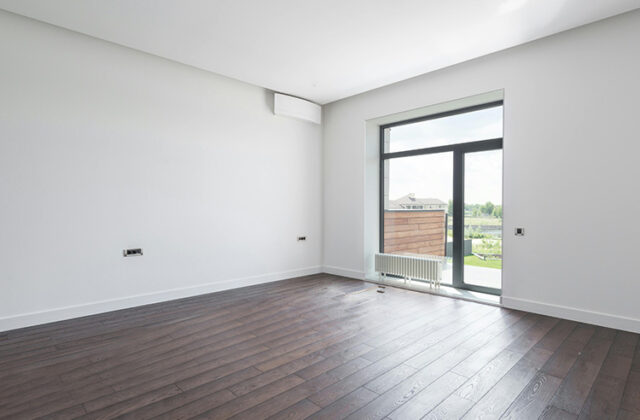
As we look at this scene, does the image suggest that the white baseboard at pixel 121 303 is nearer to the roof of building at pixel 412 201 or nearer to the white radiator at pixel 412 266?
the white radiator at pixel 412 266

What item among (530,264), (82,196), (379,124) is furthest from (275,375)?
(379,124)

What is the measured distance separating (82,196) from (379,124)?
4.48m

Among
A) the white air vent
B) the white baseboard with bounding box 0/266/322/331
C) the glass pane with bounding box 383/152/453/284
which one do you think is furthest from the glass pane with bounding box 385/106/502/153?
the white baseboard with bounding box 0/266/322/331

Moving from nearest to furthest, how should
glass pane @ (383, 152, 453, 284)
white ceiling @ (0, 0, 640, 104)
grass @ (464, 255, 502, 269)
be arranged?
white ceiling @ (0, 0, 640, 104) < grass @ (464, 255, 502, 269) < glass pane @ (383, 152, 453, 284)

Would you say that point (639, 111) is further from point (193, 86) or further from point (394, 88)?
point (193, 86)

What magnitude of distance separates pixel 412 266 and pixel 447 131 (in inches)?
84.1

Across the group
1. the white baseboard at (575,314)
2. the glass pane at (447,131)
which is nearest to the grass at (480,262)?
the white baseboard at (575,314)

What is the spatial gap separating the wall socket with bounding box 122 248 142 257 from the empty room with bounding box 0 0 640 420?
0.07 metres

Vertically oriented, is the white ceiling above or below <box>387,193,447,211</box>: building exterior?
above

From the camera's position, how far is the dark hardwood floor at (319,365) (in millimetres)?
2025

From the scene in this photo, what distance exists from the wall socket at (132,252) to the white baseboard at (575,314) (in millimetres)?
4535

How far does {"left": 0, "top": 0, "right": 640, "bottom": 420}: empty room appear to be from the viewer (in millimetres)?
2340

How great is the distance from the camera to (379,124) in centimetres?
Answer: 577

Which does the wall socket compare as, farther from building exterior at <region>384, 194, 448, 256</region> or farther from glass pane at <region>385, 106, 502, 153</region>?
glass pane at <region>385, 106, 502, 153</region>
